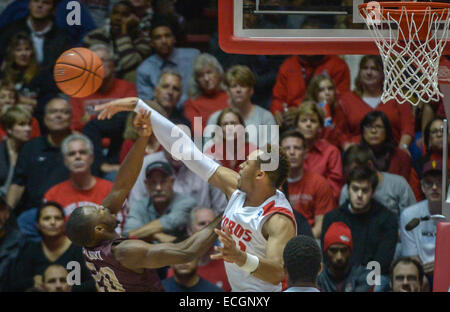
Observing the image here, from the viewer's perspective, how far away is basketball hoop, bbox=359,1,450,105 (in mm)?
5070

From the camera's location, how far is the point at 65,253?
22.9ft

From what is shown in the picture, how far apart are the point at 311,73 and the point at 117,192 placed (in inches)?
105

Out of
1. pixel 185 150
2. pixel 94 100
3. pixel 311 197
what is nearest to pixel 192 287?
pixel 311 197

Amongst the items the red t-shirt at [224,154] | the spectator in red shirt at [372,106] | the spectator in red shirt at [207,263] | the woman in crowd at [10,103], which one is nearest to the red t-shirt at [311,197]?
the red t-shirt at [224,154]

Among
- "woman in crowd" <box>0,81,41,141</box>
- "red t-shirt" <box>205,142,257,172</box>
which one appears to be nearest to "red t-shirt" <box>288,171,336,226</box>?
"red t-shirt" <box>205,142,257,172</box>

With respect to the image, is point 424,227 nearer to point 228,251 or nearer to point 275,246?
point 275,246

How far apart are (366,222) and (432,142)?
3.16 feet

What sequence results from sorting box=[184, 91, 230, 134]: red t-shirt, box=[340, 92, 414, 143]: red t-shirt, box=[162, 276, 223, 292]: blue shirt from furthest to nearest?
1. box=[184, 91, 230, 134]: red t-shirt
2. box=[340, 92, 414, 143]: red t-shirt
3. box=[162, 276, 223, 292]: blue shirt

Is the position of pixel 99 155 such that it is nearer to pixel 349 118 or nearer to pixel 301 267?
pixel 349 118

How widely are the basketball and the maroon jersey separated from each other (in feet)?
3.93

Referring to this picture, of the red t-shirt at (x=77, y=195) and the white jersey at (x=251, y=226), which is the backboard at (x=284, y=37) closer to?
the white jersey at (x=251, y=226)

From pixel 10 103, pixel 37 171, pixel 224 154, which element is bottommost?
pixel 37 171

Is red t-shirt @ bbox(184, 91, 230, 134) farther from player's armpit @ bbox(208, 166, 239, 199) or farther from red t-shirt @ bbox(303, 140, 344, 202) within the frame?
player's armpit @ bbox(208, 166, 239, 199)

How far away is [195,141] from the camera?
7.16 metres
